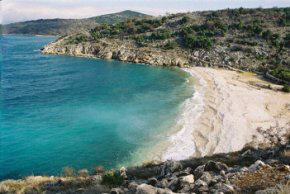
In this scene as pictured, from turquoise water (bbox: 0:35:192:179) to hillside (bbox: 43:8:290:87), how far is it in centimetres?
1426

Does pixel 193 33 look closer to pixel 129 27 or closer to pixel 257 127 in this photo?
pixel 129 27

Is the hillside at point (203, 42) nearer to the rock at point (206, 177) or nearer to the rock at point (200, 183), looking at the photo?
the rock at point (206, 177)

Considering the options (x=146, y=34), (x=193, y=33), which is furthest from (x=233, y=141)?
(x=146, y=34)

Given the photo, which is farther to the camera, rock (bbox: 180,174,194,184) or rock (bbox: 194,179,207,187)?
rock (bbox: 180,174,194,184)

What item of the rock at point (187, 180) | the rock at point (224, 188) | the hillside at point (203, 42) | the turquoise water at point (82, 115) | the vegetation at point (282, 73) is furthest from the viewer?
the hillside at point (203, 42)

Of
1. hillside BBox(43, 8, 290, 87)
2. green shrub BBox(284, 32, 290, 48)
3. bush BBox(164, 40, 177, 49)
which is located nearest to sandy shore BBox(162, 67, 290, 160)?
hillside BBox(43, 8, 290, 87)

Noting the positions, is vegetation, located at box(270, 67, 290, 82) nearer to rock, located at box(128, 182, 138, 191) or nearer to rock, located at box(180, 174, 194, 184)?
rock, located at box(180, 174, 194, 184)

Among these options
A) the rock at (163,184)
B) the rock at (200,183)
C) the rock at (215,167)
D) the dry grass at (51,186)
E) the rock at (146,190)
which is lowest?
the dry grass at (51,186)

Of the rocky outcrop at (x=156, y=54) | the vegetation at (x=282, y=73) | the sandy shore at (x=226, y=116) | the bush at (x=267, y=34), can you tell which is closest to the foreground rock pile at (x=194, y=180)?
the sandy shore at (x=226, y=116)

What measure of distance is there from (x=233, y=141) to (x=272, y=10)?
3832 inches

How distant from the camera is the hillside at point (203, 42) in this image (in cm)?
9162

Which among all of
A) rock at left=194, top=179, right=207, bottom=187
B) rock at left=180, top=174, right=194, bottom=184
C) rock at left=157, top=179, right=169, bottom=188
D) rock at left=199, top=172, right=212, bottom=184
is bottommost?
rock at left=157, top=179, right=169, bottom=188

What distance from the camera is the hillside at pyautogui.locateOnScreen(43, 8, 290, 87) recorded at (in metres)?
91.6

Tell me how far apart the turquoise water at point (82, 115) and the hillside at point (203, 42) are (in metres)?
14.3
